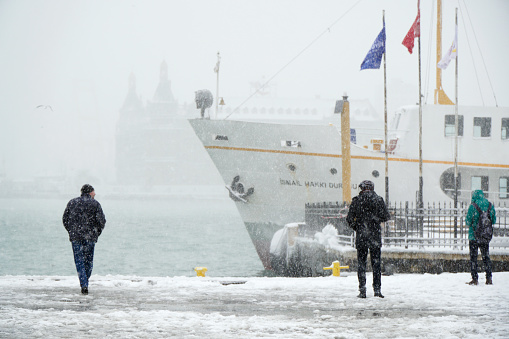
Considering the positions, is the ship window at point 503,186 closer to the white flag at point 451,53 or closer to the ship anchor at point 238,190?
the white flag at point 451,53

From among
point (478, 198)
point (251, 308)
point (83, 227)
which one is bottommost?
point (251, 308)

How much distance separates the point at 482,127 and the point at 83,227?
2150 centimetres

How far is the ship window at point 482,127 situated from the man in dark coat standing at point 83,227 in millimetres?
20995

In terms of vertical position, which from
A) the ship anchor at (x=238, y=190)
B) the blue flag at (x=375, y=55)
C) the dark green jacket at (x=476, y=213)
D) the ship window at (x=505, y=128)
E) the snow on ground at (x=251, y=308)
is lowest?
the snow on ground at (x=251, y=308)

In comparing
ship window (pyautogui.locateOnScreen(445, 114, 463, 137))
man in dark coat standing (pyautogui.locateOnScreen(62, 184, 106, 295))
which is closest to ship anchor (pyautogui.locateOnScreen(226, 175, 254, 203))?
ship window (pyautogui.locateOnScreen(445, 114, 463, 137))

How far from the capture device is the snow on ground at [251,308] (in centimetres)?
625

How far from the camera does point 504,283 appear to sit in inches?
393

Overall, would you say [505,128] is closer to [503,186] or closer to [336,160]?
[503,186]

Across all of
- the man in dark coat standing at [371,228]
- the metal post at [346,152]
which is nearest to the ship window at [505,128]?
the metal post at [346,152]

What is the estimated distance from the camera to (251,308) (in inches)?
303

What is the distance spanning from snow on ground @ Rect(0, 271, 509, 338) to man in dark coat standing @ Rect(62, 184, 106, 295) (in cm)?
45

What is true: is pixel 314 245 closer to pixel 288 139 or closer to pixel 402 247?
pixel 402 247

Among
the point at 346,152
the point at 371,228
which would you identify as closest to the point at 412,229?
the point at 346,152

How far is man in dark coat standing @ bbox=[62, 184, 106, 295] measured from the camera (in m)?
9.05
